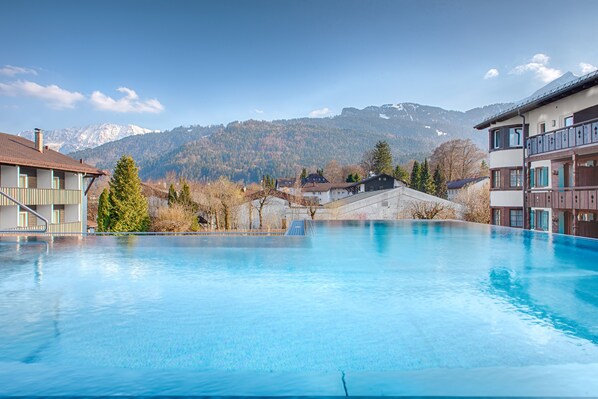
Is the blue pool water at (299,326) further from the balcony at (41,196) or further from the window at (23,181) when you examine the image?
the window at (23,181)

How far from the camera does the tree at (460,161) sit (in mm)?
56375

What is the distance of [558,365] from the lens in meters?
2.97

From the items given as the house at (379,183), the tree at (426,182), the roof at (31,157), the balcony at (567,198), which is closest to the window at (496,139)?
the balcony at (567,198)

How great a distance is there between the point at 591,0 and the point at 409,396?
2318cm

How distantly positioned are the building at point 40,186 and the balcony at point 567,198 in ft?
57.0

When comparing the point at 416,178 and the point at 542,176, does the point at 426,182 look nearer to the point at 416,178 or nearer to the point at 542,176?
the point at 416,178

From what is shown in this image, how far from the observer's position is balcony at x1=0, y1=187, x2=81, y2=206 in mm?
16375

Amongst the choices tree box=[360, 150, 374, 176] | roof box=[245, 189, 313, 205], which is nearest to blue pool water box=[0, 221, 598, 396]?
roof box=[245, 189, 313, 205]

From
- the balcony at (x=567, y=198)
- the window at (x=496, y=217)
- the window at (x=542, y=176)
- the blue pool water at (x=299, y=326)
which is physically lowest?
the blue pool water at (x=299, y=326)

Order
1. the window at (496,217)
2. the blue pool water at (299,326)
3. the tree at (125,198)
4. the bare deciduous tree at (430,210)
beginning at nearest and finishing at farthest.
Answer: the blue pool water at (299,326)
the window at (496,217)
the tree at (125,198)
the bare deciduous tree at (430,210)

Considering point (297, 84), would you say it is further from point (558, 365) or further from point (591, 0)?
point (558, 365)

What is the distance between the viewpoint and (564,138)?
13.6 metres

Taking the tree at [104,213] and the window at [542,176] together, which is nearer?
the window at [542,176]

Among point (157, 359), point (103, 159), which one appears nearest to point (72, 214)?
point (157, 359)
